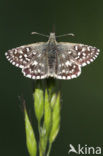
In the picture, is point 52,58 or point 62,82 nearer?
point 52,58

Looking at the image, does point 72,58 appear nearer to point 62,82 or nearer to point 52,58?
point 52,58

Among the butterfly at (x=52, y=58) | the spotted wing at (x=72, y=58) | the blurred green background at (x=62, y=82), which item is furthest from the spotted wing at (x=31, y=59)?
the blurred green background at (x=62, y=82)

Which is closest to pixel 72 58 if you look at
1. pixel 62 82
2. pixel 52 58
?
pixel 52 58

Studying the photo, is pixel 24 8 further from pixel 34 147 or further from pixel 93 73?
pixel 34 147

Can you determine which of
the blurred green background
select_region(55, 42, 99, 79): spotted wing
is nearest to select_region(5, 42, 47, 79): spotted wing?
select_region(55, 42, 99, 79): spotted wing

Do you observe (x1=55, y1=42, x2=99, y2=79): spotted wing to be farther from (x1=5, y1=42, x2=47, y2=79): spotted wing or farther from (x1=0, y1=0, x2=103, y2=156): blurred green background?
(x1=0, y1=0, x2=103, y2=156): blurred green background

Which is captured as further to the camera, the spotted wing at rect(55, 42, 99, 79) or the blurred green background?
the blurred green background

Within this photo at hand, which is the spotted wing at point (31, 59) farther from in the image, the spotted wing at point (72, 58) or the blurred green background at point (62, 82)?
the blurred green background at point (62, 82)
